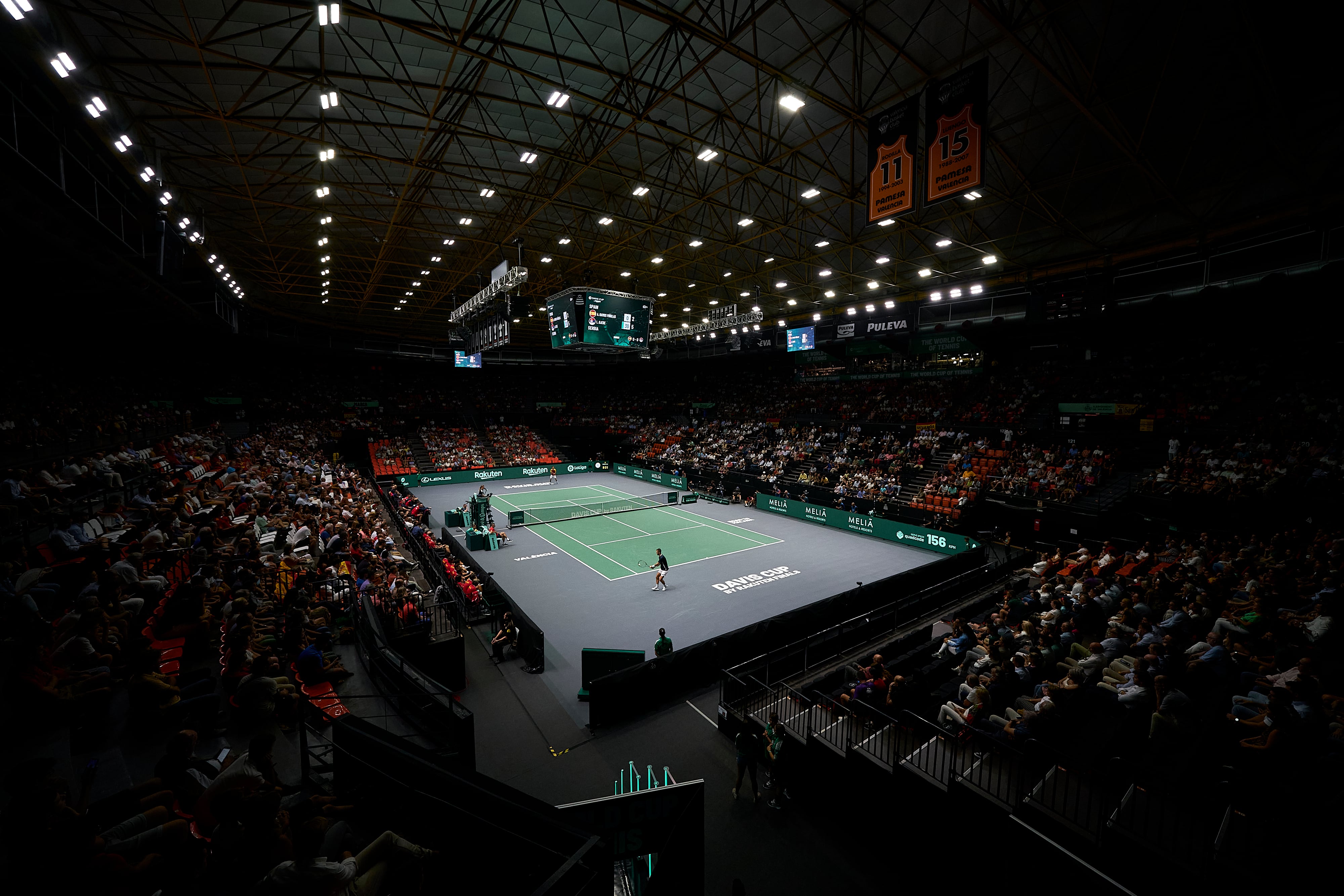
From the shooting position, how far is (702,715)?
10.2m

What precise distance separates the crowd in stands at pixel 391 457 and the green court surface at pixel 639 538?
1232 cm

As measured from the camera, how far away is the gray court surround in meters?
13.4

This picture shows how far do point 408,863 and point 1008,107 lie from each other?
1865 cm

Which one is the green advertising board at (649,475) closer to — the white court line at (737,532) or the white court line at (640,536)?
the white court line at (737,532)

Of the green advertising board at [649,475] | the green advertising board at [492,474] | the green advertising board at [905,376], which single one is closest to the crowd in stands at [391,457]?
the green advertising board at [492,474]

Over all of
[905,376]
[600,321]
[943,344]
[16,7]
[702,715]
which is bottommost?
[702,715]

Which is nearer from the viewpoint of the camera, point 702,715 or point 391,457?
point 702,715

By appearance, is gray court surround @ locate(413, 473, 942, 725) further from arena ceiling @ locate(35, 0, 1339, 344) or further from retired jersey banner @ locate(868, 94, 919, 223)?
arena ceiling @ locate(35, 0, 1339, 344)

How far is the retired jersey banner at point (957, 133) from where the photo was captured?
8836 mm

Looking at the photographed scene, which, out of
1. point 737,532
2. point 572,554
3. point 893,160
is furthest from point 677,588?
point 893,160

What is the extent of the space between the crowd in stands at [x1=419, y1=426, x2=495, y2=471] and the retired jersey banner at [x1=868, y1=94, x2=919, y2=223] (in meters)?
38.5

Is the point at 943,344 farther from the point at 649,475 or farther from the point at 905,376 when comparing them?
the point at 649,475

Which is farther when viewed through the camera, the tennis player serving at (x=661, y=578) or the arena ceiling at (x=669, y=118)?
the tennis player serving at (x=661, y=578)

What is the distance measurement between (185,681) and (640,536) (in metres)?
18.9
